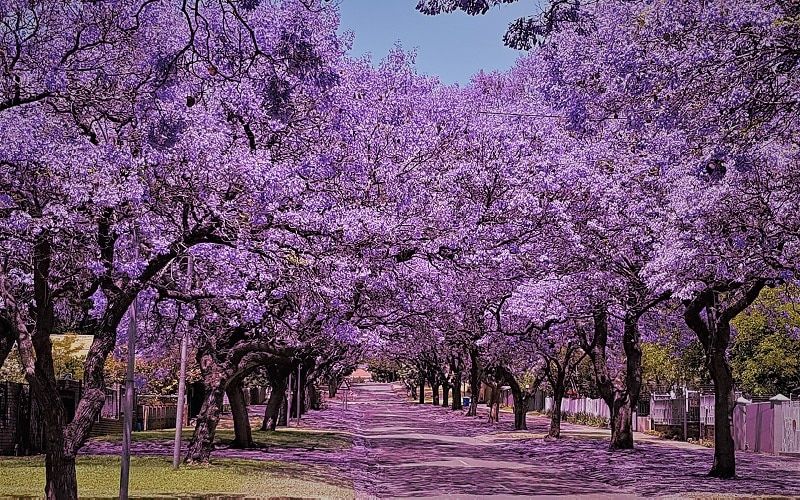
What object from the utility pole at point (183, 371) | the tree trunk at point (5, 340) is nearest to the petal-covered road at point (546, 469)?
the utility pole at point (183, 371)

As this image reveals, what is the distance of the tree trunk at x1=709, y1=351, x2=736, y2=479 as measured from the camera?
23.4 meters

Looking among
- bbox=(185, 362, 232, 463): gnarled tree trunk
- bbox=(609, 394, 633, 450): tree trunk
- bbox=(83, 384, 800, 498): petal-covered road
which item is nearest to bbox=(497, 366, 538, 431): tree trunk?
bbox=(83, 384, 800, 498): petal-covered road

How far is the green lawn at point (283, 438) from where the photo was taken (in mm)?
33906

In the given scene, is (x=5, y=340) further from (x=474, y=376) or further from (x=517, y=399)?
(x=474, y=376)

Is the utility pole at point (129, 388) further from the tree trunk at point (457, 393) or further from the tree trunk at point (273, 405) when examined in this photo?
the tree trunk at point (457, 393)

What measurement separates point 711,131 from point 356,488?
38.2 ft

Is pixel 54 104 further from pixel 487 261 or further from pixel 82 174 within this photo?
pixel 487 261

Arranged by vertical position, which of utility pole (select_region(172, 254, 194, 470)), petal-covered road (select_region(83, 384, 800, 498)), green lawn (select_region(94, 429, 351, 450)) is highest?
utility pole (select_region(172, 254, 194, 470))

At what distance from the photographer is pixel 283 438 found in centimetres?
3741

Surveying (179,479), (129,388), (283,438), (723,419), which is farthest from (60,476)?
(283,438)

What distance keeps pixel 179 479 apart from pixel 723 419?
1250 centimetres

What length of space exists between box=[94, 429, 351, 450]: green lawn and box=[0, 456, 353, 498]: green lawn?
865cm

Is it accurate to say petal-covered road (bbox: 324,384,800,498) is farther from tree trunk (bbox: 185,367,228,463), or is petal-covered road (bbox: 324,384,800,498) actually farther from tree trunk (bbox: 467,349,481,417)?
tree trunk (bbox: 467,349,481,417)

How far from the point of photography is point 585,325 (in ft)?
112
